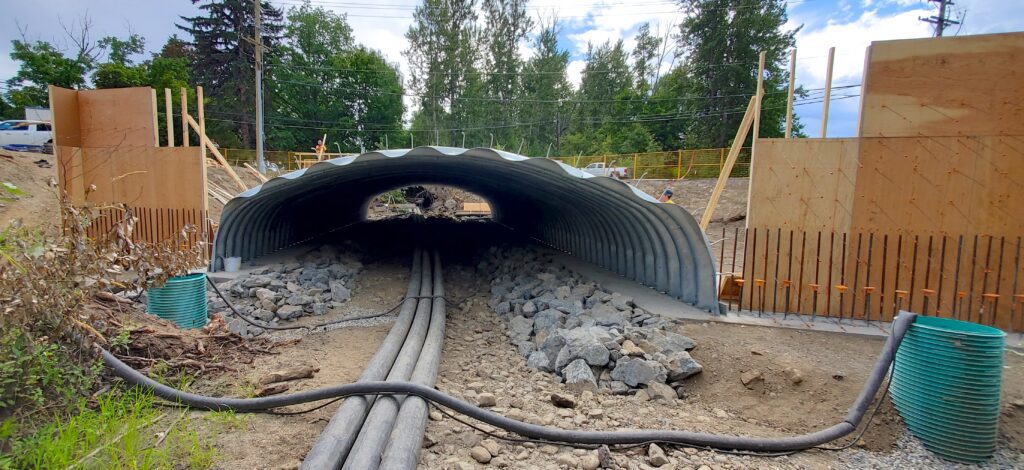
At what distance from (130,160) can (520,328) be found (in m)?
8.04

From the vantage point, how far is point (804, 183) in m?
5.83

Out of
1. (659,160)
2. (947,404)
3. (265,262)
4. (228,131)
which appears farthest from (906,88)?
(228,131)

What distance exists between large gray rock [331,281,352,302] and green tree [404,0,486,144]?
3312 centimetres

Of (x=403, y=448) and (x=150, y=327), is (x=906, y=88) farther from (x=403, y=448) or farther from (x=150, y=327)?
(x=150, y=327)

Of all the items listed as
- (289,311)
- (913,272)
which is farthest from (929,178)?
(289,311)

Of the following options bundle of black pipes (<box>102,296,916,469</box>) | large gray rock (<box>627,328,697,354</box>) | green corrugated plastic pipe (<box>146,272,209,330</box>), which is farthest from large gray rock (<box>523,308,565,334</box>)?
green corrugated plastic pipe (<box>146,272,209,330</box>)

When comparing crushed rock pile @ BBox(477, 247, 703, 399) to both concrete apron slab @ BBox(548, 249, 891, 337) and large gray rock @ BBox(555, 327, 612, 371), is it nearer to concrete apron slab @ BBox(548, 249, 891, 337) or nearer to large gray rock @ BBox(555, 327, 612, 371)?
large gray rock @ BBox(555, 327, 612, 371)

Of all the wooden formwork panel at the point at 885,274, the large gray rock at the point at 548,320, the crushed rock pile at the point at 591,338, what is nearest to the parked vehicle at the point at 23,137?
the crushed rock pile at the point at 591,338

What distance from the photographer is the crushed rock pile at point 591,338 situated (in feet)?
13.1

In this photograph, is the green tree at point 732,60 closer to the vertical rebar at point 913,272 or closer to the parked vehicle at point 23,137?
the vertical rebar at point 913,272

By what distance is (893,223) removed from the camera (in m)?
5.59

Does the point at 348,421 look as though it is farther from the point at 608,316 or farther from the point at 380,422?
the point at 608,316

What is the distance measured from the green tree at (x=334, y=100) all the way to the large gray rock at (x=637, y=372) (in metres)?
38.2

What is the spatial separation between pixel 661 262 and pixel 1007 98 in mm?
4197
